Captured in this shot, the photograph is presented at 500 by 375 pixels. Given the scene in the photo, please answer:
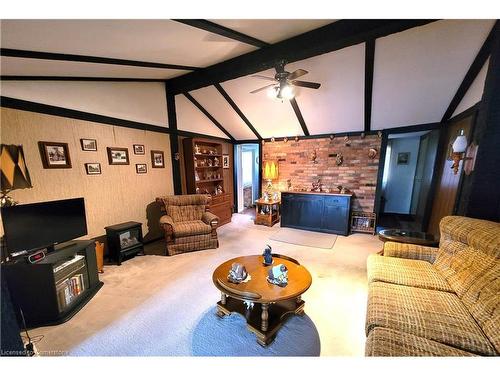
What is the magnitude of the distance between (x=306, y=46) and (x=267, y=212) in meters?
3.41

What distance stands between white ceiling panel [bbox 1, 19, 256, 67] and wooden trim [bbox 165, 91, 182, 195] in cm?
139

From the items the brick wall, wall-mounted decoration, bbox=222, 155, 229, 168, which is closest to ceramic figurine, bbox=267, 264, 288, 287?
the brick wall

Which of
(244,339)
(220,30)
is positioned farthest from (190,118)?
(244,339)

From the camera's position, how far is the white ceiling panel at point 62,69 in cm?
176

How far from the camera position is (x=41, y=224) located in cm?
189

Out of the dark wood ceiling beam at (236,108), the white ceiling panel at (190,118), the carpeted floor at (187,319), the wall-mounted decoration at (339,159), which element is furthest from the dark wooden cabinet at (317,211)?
the white ceiling panel at (190,118)

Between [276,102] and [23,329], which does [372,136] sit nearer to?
[276,102]

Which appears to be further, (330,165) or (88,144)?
(330,165)

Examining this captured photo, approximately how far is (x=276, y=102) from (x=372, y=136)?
7.14 feet

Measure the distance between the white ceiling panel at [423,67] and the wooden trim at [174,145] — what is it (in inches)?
137

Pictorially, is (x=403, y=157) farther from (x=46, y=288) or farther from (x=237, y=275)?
(x=46, y=288)

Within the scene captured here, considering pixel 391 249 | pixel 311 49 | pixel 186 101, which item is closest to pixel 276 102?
pixel 311 49

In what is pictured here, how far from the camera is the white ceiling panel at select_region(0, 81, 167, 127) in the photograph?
7.11 feet

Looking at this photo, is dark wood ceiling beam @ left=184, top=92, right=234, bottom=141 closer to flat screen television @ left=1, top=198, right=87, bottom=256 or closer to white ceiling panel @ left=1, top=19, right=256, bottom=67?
white ceiling panel @ left=1, top=19, right=256, bottom=67
